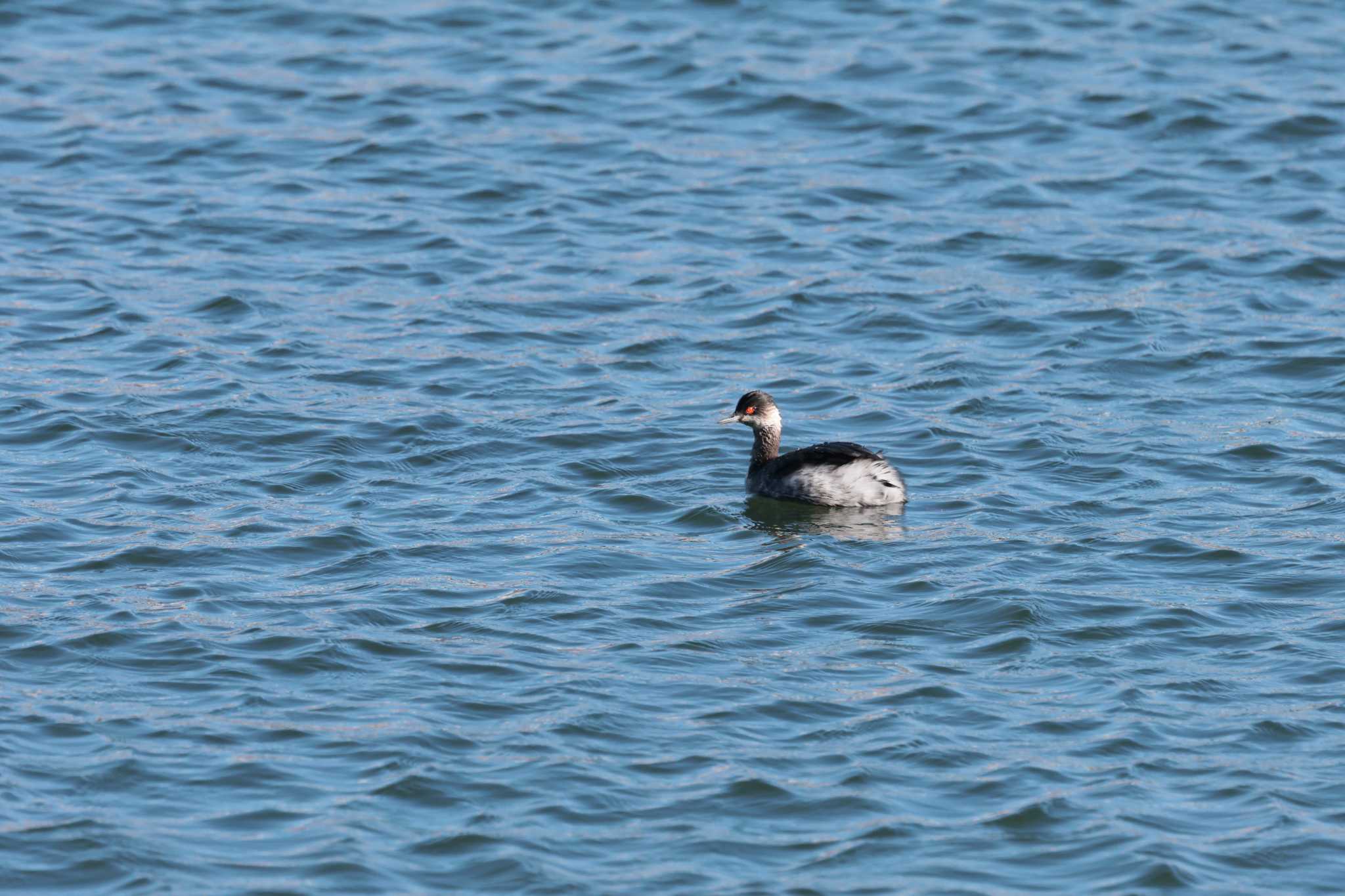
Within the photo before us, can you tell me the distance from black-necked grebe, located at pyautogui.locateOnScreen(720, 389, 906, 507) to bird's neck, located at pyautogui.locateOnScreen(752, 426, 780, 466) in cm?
29

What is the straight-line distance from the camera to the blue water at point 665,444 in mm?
10258

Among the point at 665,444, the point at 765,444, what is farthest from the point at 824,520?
the point at 665,444

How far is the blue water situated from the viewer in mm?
10258

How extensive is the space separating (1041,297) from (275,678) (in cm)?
932

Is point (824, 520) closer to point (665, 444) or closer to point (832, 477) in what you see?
point (832, 477)

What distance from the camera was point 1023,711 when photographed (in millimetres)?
11258

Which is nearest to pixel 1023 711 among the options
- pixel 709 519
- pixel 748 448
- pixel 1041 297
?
pixel 709 519

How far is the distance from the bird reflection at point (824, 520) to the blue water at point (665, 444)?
0.05 metres

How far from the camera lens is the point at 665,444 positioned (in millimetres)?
15875

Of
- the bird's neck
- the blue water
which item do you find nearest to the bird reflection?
the blue water

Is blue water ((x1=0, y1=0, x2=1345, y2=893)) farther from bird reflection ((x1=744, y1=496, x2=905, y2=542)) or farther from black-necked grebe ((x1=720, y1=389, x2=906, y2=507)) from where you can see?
black-necked grebe ((x1=720, y1=389, x2=906, y2=507))

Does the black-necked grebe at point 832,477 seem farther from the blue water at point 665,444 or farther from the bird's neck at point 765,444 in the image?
the bird's neck at point 765,444

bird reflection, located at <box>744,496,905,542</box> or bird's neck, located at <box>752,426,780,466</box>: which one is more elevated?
bird's neck, located at <box>752,426,780,466</box>

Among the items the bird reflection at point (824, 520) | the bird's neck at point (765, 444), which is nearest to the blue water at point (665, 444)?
the bird reflection at point (824, 520)
